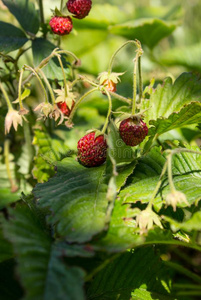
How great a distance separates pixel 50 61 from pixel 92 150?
0.35 meters

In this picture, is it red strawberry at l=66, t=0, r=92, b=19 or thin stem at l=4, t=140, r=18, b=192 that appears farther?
thin stem at l=4, t=140, r=18, b=192

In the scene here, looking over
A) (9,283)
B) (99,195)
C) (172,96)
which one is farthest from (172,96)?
(9,283)

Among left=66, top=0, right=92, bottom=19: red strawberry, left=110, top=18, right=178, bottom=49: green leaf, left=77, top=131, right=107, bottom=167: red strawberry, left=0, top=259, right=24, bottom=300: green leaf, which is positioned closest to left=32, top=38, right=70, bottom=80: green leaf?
left=66, top=0, right=92, bottom=19: red strawberry

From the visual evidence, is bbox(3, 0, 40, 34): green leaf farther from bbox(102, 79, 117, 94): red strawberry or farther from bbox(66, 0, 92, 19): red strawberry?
bbox(102, 79, 117, 94): red strawberry

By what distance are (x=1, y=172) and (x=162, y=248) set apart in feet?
2.18

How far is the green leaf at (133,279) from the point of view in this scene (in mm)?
891

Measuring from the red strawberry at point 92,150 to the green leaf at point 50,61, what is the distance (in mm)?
239

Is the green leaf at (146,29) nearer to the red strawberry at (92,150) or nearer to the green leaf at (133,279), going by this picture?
the red strawberry at (92,150)

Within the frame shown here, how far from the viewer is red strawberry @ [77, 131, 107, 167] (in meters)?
0.90

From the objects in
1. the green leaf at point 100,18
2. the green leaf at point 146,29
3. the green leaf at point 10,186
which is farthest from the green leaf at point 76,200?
the green leaf at point 100,18

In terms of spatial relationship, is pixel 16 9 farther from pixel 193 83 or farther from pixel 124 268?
pixel 124 268

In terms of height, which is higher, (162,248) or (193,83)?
(193,83)

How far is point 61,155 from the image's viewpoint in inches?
45.8

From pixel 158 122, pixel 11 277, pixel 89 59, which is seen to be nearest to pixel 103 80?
pixel 158 122
